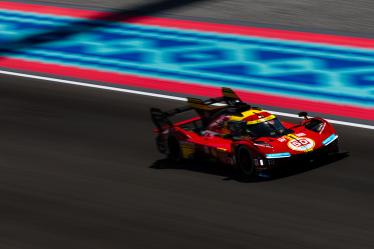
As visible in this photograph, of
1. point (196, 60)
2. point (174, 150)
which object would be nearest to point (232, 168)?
point (174, 150)

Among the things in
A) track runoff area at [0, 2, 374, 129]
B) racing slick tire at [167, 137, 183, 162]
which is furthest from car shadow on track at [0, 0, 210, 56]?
racing slick tire at [167, 137, 183, 162]

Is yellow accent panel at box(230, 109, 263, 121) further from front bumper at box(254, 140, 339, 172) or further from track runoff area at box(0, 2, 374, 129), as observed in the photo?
track runoff area at box(0, 2, 374, 129)

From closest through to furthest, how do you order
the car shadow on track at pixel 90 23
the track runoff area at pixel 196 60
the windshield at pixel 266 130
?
the windshield at pixel 266 130 → the track runoff area at pixel 196 60 → the car shadow on track at pixel 90 23

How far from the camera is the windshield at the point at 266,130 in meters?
16.0

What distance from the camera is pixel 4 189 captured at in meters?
16.1

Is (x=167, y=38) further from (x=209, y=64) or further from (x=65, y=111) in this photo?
(x=65, y=111)

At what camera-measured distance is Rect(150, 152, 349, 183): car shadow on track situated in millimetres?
15711

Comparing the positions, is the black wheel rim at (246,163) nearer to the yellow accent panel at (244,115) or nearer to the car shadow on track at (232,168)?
the car shadow on track at (232,168)

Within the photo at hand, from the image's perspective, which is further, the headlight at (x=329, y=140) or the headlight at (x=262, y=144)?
the headlight at (x=329, y=140)

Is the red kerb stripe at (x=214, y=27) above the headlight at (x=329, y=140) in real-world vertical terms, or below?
below

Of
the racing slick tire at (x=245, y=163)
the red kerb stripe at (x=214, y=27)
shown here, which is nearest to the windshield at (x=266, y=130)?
the racing slick tire at (x=245, y=163)

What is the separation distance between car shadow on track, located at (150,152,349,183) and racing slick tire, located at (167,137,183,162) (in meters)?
0.09

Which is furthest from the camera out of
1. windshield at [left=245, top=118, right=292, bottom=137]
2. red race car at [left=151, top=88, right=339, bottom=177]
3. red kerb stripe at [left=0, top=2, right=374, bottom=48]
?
red kerb stripe at [left=0, top=2, right=374, bottom=48]

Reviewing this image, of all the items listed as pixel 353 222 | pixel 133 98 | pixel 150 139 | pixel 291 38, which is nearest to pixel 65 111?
pixel 133 98
